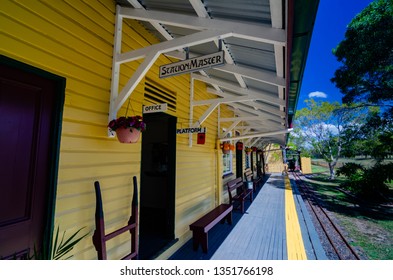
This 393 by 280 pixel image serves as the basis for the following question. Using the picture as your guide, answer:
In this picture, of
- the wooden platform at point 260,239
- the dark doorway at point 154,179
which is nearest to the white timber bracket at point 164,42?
the dark doorway at point 154,179

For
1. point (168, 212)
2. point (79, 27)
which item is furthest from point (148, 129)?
point (79, 27)

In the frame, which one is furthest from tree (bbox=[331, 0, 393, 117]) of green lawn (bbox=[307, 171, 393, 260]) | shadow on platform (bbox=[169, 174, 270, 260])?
shadow on platform (bbox=[169, 174, 270, 260])

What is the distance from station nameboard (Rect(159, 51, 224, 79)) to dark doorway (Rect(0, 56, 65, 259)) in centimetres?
105

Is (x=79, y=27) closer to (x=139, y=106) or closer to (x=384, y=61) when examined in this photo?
(x=139, y=106)

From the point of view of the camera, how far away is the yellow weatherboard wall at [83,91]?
5.38 ft

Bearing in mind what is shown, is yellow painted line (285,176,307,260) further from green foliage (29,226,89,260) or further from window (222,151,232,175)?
green foliage (29,226,89,260)

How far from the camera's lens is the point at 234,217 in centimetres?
566

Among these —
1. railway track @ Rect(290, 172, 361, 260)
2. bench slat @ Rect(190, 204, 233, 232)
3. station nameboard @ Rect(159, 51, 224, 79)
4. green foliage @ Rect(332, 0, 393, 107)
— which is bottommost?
railway track @ Rect(290, 172, 361, 260)

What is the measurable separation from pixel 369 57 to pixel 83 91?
41.1 feet

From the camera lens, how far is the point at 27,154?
1.63 m

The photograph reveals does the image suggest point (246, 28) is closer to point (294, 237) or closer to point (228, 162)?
point (294, 237)

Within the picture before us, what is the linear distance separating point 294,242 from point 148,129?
14.2 ft

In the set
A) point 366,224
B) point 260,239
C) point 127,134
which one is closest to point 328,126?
point 366,224

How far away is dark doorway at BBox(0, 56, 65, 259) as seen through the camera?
1487 millimetres
